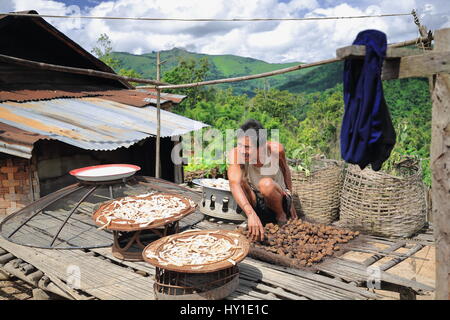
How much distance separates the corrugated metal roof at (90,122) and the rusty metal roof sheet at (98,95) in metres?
0.16

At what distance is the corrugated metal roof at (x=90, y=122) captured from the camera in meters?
6.33

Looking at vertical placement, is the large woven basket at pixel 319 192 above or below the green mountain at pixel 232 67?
below

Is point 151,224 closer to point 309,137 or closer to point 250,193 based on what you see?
point 250,193

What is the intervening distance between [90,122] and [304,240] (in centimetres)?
482

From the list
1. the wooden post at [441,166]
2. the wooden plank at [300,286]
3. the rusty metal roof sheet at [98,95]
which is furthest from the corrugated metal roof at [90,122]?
→ the wooden post at [441,166]

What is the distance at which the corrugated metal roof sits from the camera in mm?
6326

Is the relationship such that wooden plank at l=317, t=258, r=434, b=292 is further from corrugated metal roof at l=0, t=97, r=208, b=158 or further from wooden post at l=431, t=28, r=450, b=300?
corrugated metal roof at l=0, t=97, r=208, b=158

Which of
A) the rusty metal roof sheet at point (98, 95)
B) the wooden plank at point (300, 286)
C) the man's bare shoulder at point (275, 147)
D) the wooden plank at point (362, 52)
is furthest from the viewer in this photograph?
the rusty metal roof sheet at point (98, 95)

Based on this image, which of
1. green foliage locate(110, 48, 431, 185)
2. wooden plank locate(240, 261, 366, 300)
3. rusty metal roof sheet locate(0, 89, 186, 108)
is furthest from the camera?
rusty metal roof sheet locate(0, 89, 186, 108)

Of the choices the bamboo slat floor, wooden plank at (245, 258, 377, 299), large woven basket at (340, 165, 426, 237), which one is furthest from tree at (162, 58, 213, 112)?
wooden plank at (245, 258, 377, 299)

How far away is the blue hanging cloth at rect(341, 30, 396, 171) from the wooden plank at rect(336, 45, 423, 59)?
0.04 meters

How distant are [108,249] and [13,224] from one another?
1619 mm

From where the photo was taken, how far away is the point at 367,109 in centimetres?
292

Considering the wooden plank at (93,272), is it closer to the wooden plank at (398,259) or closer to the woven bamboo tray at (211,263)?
the woven bamboo tray at (211,263)
